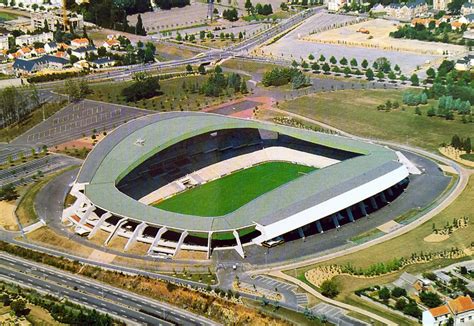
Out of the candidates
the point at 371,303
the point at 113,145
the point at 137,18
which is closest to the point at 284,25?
the point at 137,18

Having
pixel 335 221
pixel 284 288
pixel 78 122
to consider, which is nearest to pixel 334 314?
pixel 284 288

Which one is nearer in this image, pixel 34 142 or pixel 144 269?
pixel 144 269

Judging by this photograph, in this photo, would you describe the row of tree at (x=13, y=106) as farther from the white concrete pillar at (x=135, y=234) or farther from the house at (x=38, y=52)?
the white concrete pillar at (x=135, y=234)

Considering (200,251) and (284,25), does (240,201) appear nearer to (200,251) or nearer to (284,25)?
(200,251)

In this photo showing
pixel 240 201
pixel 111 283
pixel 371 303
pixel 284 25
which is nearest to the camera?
pixel 371 303

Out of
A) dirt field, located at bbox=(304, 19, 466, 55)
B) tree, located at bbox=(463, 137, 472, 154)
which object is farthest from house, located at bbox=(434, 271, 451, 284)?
dirt field, located at bbox=(304, 19, 466, 55)

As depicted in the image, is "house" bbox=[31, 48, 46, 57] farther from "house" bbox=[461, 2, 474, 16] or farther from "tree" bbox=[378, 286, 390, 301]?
"tree" bbox=[378, 286, 390, 301]
